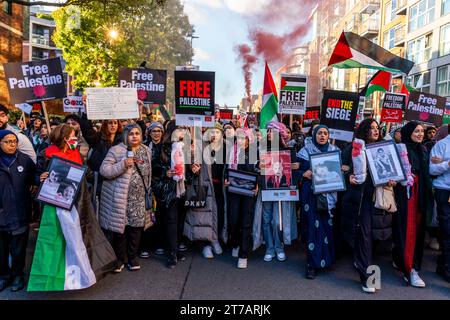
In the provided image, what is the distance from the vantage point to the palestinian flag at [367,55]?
7.49 meters

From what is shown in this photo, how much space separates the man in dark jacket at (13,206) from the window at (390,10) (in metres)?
37.9

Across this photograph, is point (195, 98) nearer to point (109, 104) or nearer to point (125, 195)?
point (109, 104)

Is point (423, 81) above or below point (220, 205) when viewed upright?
above

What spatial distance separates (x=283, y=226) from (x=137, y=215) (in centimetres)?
213

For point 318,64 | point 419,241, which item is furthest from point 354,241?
point 318,64

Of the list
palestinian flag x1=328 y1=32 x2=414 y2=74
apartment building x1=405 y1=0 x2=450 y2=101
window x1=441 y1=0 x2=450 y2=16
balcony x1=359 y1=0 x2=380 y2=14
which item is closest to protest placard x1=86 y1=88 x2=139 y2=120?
palestinian flag x1=328 y1=32 x2=414 y2=74

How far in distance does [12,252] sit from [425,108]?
8458 mm

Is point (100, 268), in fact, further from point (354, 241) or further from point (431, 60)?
point (431, 60)

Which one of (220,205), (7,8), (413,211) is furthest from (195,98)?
(7,8)

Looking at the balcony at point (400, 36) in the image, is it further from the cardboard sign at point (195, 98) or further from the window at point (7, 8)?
the cardboard sign at point (195, 98)

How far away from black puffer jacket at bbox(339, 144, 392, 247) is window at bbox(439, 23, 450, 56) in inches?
990

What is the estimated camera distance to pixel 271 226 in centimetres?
579

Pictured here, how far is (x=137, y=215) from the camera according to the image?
4.94 metres

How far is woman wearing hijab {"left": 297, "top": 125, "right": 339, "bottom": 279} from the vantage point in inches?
195
